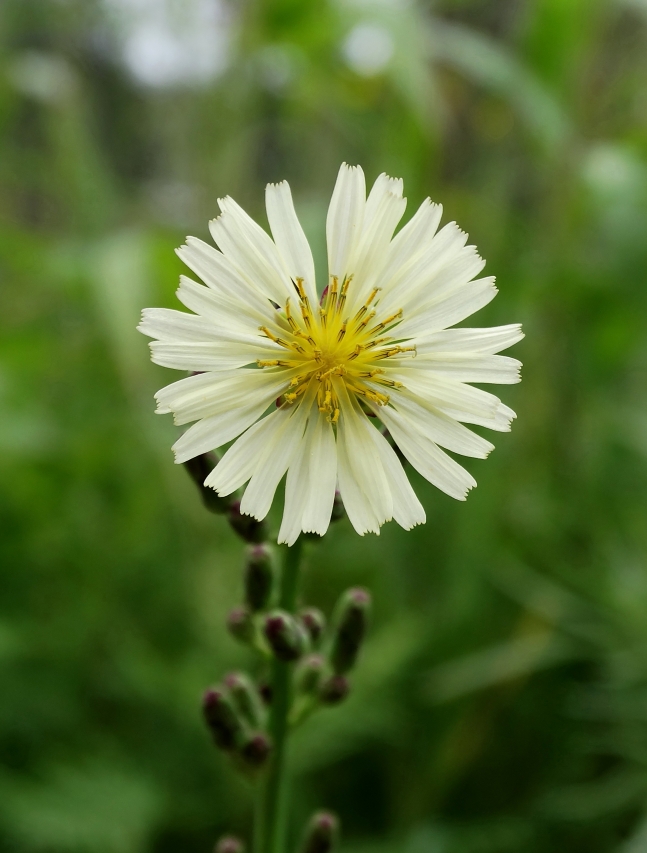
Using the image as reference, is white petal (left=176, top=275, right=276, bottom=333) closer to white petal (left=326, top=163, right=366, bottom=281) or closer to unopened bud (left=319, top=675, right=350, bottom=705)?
white petal (left=326, top=163, right=366, bottom=281)

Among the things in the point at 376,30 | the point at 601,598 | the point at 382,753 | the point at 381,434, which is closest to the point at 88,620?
the point at 382,753

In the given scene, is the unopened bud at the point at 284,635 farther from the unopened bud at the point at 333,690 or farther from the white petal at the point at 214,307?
the white petal at the point at 214,307

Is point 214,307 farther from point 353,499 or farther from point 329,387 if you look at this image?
point 353,499

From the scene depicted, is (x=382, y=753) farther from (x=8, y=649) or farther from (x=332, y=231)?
(x=332, y=231)

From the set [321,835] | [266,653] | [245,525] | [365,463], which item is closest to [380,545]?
[321,835]

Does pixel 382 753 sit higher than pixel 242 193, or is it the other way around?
pixel 242 193

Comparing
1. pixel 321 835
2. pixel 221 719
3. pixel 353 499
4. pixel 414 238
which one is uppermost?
pixel 414 238

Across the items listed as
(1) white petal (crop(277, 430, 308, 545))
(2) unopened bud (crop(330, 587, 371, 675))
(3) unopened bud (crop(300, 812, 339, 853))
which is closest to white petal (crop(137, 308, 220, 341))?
(1) white petal (crop(277, 430, 308, 545))
